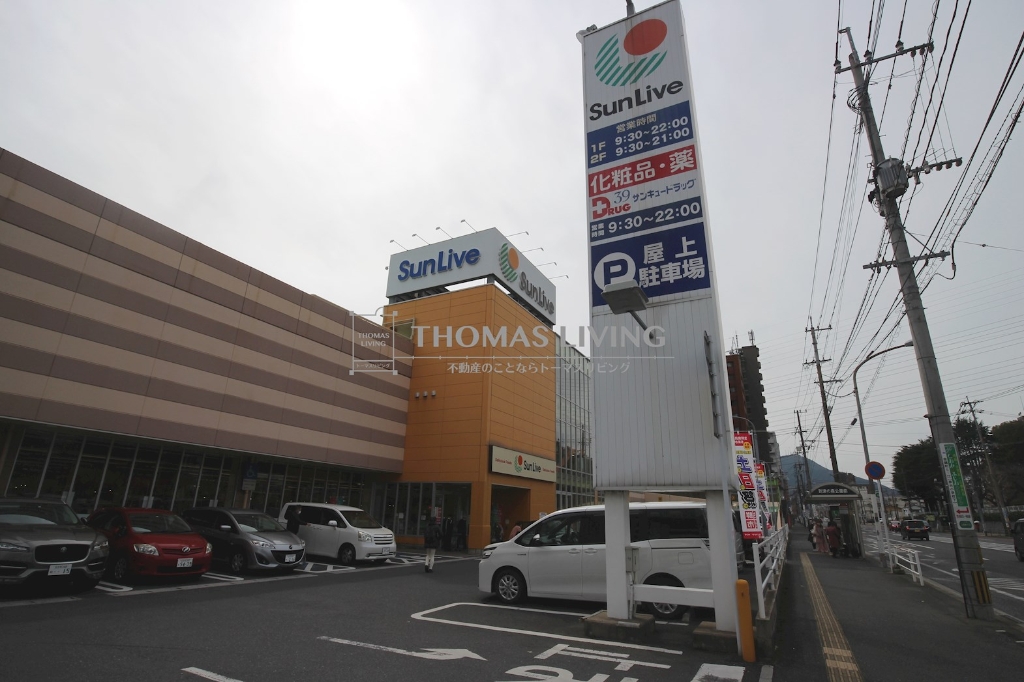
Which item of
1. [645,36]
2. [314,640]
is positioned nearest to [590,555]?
[314,640]

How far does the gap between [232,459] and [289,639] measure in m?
14.4

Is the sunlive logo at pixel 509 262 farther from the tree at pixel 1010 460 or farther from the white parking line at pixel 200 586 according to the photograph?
the tree at pixel 1010 460

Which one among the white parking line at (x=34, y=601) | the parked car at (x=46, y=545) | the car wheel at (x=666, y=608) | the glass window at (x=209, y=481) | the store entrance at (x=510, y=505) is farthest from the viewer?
the store entrance at (x=510, y=505)

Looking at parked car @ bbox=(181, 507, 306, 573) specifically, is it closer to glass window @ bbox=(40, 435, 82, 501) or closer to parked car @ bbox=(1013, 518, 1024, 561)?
glass window @ bbox=(40, 435, 82, 501)

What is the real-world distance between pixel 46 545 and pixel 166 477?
30.4 ft

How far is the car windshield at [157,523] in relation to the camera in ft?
33.9

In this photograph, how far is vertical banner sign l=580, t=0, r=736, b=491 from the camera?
683cm

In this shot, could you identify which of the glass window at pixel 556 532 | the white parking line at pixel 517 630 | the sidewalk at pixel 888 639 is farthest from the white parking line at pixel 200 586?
the sidewalk at pixel 888 639

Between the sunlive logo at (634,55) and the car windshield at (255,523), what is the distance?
509 inches

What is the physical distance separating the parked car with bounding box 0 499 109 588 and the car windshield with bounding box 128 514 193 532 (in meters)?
1.02

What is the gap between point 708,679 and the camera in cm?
489

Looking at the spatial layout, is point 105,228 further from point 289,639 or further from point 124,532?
A: point 289,639

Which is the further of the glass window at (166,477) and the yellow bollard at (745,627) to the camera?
the glass window at (166,477)

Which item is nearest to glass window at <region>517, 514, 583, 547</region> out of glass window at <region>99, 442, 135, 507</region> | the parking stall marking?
the parking stall marking
